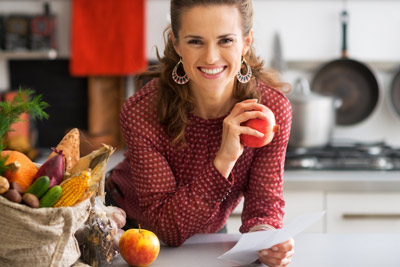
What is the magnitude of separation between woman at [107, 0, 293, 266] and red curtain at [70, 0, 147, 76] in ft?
4.20

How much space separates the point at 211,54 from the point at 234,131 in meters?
0.18

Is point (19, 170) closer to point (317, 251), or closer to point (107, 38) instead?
point (317, 251)

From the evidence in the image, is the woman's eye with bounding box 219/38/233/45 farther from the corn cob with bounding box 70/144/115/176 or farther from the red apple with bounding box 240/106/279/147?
the corn cob with bounding box 70/144/115/176

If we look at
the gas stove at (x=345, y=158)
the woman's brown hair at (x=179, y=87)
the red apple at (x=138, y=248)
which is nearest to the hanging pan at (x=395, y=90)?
the gas stove at (x=345, y=158)

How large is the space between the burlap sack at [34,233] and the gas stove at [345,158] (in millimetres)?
1496

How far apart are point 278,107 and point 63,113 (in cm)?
176

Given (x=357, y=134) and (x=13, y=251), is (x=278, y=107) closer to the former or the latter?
(x=13, y=251)

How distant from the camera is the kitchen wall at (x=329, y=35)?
112 inches

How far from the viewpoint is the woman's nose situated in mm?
1296

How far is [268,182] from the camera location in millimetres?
1421

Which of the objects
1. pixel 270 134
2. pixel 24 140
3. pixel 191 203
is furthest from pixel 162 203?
pixel 24 140

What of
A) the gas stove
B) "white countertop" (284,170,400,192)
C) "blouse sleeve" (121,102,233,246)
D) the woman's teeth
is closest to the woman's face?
the woman's teeth

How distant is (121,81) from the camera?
2.93m

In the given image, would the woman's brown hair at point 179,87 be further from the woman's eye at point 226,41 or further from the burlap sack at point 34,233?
the burlap sack at point 34,233
